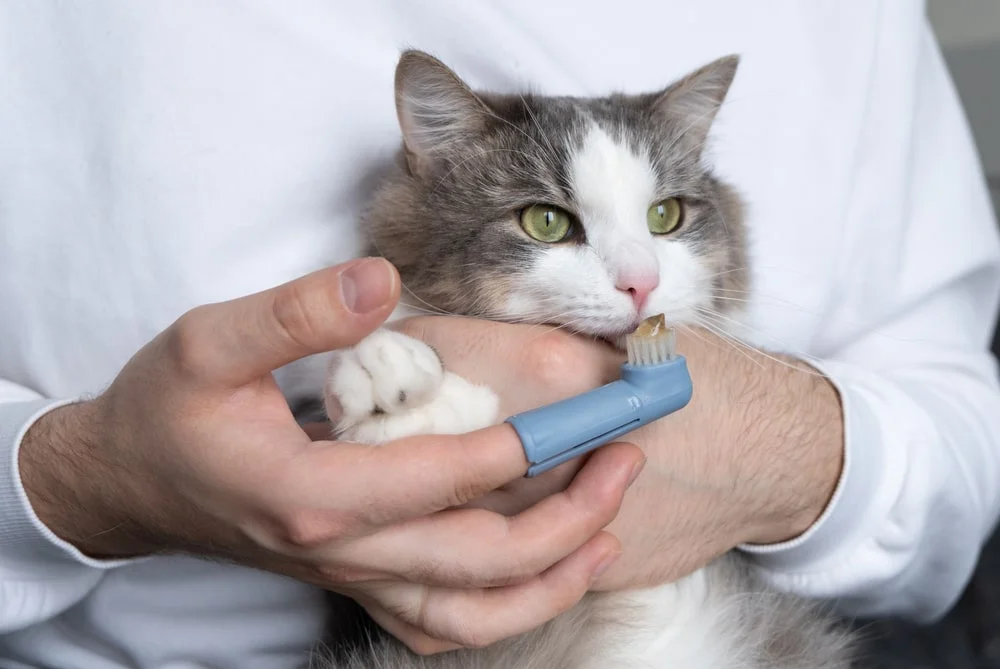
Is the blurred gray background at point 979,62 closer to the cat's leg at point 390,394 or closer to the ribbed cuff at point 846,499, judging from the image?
the ribbed cuff at point 846,499

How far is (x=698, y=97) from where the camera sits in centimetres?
142

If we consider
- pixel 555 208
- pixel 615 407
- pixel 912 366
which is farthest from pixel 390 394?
pixel 912 366

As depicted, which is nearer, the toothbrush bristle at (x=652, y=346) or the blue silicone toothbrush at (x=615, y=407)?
the blue silicone toothbrush at (x=615, y=407)

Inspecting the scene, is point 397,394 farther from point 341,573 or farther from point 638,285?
point 638,285

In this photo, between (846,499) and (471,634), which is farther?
(846,499)

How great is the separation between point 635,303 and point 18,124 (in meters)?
0.93

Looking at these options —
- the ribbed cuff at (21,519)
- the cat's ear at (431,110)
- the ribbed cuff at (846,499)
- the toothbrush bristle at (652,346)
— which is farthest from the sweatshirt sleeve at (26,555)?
the ribbed cuff at (846,499)

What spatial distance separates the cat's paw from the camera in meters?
0.92

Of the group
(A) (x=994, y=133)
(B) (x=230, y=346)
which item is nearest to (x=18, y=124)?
(B) (x=230, y=346)

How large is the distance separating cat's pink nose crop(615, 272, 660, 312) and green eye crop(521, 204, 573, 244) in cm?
16

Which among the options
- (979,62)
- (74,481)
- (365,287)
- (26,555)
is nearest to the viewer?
(365,287)

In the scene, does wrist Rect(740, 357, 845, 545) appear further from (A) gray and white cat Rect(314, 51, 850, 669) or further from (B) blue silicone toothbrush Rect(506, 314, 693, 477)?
(B) blue silicone toothbrush Rect(506, 314, 693, 477)

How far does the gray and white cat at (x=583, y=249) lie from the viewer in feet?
3.75

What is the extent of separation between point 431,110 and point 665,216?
42 cm
